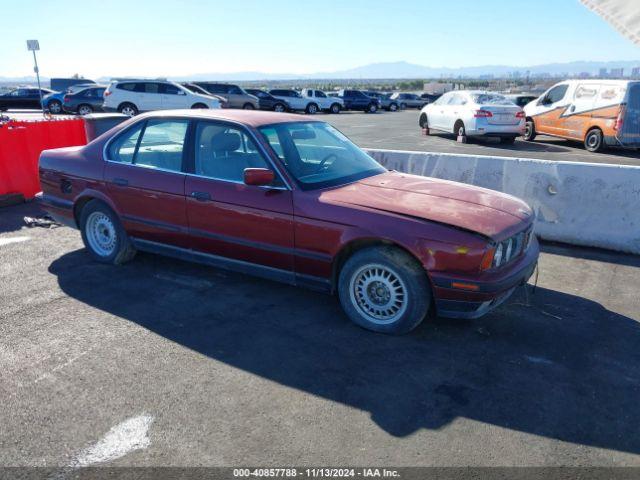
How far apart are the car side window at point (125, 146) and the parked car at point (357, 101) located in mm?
31751

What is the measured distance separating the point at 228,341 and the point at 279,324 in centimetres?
47

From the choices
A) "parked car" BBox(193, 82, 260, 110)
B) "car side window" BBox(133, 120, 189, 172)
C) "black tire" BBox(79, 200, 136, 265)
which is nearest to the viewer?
"car side window" BBox(133, 120, 189, 172)

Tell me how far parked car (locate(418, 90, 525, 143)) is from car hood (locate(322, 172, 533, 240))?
11839 mm

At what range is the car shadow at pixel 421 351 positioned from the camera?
3.18m

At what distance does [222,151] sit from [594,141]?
12861mm

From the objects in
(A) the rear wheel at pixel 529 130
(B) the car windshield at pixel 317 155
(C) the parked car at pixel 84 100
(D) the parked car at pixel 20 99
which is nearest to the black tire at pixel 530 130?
(A) the rear wheel at pixel 529 130

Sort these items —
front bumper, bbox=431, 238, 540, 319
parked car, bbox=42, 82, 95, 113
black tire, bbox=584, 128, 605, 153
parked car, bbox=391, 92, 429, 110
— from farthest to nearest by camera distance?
parked car, bbox=391, 92, 429, 110
parked car, bbox=42, 82, 95, 113
black tire, bbox=584, 128, 605, 153
front bumper, bbox=431, 238, 540, 319

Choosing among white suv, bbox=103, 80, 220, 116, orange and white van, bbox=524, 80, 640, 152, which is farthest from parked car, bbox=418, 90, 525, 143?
white suv, bbox=103, 80, 220, 116

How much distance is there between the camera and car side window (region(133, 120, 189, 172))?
16.1ft

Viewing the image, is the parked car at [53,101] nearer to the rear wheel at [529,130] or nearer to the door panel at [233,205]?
the rear wheel at [529,130]

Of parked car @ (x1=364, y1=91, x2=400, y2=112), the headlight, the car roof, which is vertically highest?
the car roof

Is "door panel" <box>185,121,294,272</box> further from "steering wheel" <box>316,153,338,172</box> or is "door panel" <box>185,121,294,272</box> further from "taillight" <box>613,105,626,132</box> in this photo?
"taillight" <box>613,105,626,132</box>

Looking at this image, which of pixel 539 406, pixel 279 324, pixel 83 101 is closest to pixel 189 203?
pixel 279 324

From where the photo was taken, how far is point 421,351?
390 centimetres
